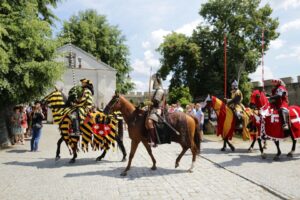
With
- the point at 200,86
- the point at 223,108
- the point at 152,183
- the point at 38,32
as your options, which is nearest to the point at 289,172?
the point at 152,183

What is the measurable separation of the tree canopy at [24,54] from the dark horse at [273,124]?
8.34 m

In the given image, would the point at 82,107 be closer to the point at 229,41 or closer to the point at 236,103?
the point at 236,103

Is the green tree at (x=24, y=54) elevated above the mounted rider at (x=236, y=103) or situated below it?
above

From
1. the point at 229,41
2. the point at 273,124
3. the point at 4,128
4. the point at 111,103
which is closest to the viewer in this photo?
the point at 111,103

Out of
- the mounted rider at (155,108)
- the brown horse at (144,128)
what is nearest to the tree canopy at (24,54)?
the brown horse at (144,128)

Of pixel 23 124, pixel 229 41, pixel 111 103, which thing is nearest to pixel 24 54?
pixel 23 124

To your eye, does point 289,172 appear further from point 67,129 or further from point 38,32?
point 38,32

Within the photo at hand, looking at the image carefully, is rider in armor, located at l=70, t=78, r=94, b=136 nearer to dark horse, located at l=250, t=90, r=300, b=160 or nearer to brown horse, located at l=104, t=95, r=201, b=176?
brown horse, located at l=104, t=95, r=201, b=176

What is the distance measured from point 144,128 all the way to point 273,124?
4340 mm

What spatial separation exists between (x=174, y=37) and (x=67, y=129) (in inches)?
1395

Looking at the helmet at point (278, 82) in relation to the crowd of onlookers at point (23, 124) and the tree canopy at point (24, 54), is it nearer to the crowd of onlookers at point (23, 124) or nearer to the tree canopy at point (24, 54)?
the tree canopy at point (24, 54)

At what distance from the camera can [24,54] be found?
1470 cm

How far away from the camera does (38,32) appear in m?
14.9

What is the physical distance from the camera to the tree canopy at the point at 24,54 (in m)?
14.1
